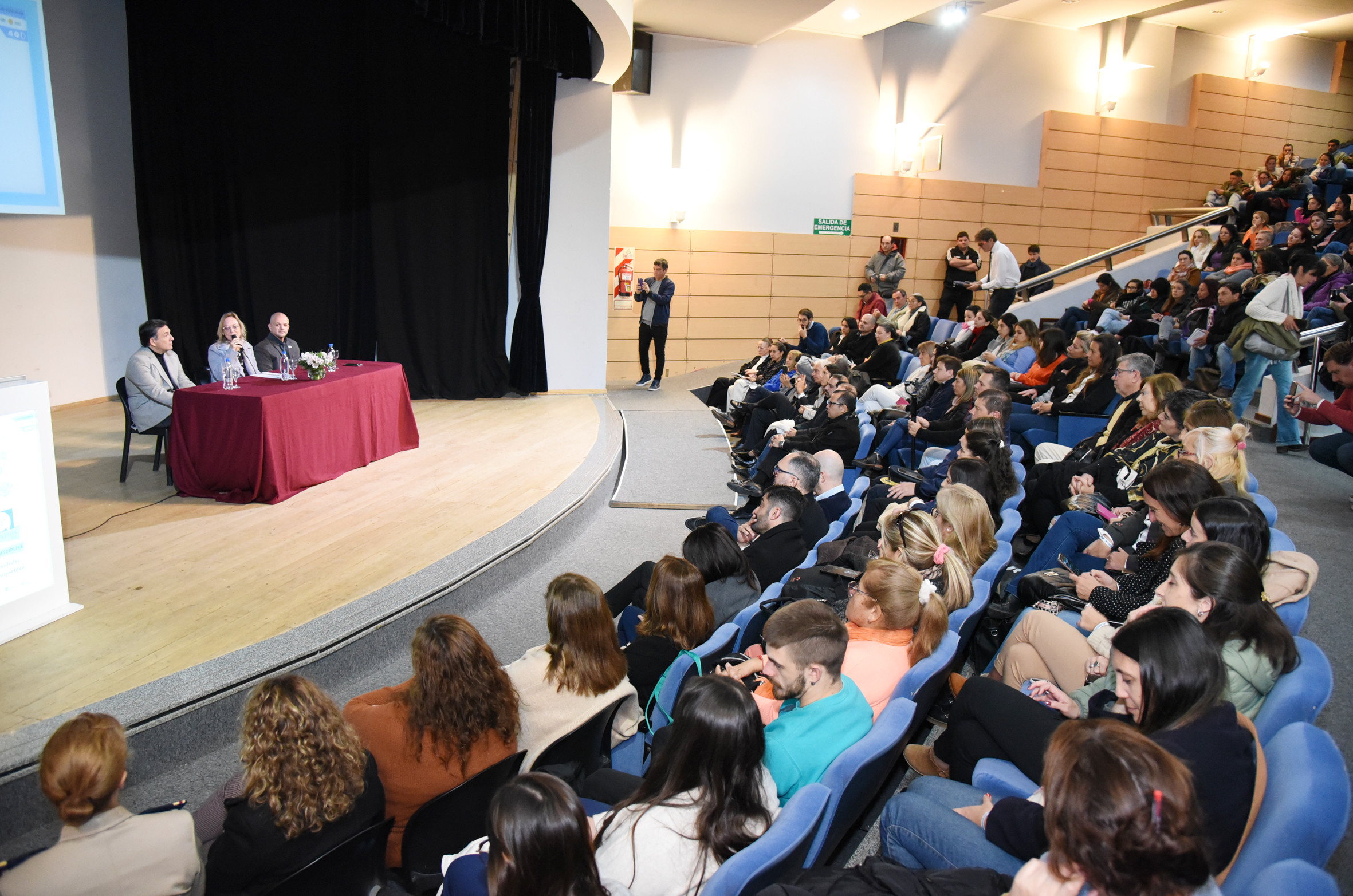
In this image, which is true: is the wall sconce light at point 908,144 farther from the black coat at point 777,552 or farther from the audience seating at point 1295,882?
the audience seating at point 1295,882

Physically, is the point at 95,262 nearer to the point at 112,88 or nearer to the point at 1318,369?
the point at 112,88

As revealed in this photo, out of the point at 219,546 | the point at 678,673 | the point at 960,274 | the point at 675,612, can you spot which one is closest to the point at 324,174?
the point at 219,546

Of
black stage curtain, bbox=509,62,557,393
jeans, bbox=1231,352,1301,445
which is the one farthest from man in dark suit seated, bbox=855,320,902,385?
black stage curtain, bbox=509,62,557,393

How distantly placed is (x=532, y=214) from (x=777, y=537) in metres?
5.74

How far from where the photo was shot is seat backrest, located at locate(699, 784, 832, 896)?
1.45 m

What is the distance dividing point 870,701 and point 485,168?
23.1 ft

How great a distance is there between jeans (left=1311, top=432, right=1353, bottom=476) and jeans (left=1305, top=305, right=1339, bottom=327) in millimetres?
1909

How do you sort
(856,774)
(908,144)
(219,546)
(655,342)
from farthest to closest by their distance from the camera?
(908,144)
(655,342)
(219,546)
(856,774)

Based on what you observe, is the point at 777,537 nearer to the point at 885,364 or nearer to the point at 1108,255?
the point at 885,364

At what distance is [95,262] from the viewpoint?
24.2 feet

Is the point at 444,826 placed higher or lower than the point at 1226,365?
lower

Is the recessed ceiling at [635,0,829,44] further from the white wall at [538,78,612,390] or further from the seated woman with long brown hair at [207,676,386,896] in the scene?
the seated woman with long brown hair at [207,676,386,896]

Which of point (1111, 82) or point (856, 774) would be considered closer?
point (856, 774)

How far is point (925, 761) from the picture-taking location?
8.16 ft
